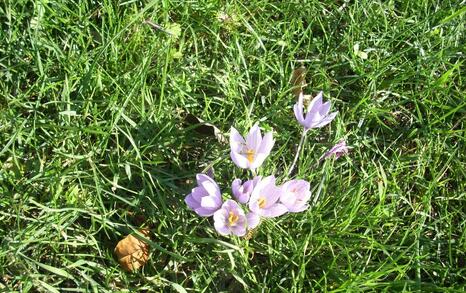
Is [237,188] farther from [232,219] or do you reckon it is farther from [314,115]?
[314,115]

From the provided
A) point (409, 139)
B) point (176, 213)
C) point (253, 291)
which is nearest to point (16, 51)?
point (176, 213)

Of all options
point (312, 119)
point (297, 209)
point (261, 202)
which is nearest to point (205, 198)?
point (261, 202)

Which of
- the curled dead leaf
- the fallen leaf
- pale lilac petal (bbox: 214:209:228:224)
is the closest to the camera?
pale lilac petal (bbox: 214:209:228:224)

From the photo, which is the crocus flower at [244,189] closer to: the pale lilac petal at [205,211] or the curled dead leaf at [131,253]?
the pale lilac petal at [205,211]

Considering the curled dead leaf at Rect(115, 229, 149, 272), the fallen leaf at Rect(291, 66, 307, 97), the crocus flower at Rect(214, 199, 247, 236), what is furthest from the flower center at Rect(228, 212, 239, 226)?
the fallen leaf at Rect(291, 66, 307, 97)

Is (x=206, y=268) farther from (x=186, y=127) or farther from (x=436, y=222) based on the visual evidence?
(x=436, y=222)

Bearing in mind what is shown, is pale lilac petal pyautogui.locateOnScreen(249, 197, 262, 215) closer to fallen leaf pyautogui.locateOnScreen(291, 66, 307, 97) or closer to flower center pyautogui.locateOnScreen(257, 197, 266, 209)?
flower center pyautogui.locateOnScreen(257, 197, 266, 209)

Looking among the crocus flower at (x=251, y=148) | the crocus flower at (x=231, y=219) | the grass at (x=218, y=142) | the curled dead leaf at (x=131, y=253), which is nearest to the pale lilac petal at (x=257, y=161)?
the crocus flower at (x=251, y=148)
